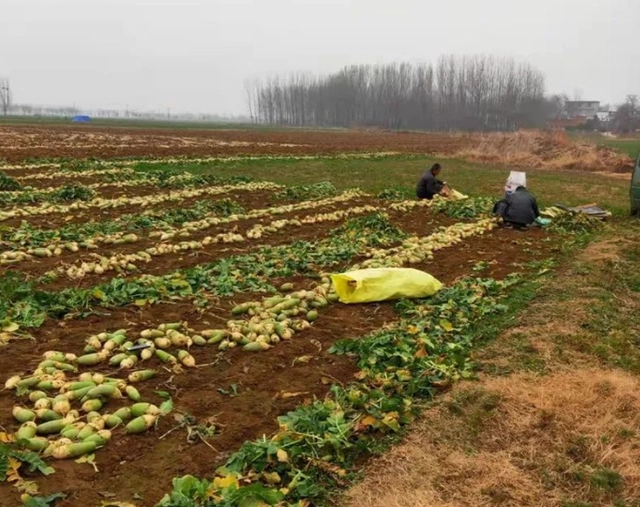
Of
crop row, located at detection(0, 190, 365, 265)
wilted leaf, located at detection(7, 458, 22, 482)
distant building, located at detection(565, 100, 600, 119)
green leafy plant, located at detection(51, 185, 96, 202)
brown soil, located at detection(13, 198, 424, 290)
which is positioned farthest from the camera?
distant building, located at detection(565, 100, 600, 119)

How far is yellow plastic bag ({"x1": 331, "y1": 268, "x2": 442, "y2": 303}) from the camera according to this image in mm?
6738

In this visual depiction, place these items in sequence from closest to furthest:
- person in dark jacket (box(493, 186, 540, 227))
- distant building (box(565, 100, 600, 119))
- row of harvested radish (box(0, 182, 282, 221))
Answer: row of harvested radish (box(0, 182, 282, 221)), person in dark jacket (box(493, 186, 540, 227)), distant building (box(565, 100, 600, 119))

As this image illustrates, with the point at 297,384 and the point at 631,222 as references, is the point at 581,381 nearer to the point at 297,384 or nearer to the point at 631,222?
the point at 297,384

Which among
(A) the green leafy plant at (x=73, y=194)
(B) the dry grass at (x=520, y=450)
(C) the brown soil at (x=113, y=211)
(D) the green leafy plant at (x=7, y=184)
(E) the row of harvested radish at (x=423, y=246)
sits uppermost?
(D) the green leafy plant at (x=7, y=184)

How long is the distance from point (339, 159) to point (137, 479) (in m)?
25.6

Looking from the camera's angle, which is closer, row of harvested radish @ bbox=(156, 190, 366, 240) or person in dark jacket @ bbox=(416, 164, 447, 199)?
row of harvested radish @ bbox=(156, 190, 366, 240)

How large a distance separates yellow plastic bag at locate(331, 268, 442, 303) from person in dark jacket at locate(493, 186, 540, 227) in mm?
5836

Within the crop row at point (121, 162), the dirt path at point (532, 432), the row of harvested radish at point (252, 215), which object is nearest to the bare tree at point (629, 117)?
the crop row at point (121, 162)

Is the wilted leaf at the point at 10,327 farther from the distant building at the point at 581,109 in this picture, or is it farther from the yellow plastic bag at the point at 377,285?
the distant building at the point at 581,109

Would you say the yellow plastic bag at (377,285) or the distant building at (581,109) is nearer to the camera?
the yellow plastic bag at (377,285)

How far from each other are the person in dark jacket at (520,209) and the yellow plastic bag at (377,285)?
230 inches

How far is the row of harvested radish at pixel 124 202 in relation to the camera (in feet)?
36.9

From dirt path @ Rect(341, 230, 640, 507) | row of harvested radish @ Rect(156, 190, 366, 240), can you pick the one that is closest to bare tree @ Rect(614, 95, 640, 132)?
row of harvested radish @ Rect(156, 190, 366, 240)

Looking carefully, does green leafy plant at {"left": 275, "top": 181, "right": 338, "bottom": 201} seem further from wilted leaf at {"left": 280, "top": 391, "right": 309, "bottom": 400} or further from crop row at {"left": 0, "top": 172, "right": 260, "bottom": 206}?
wilted leaf at {"left": 280, "top": 391, "right": 309, "bottom": 400}
